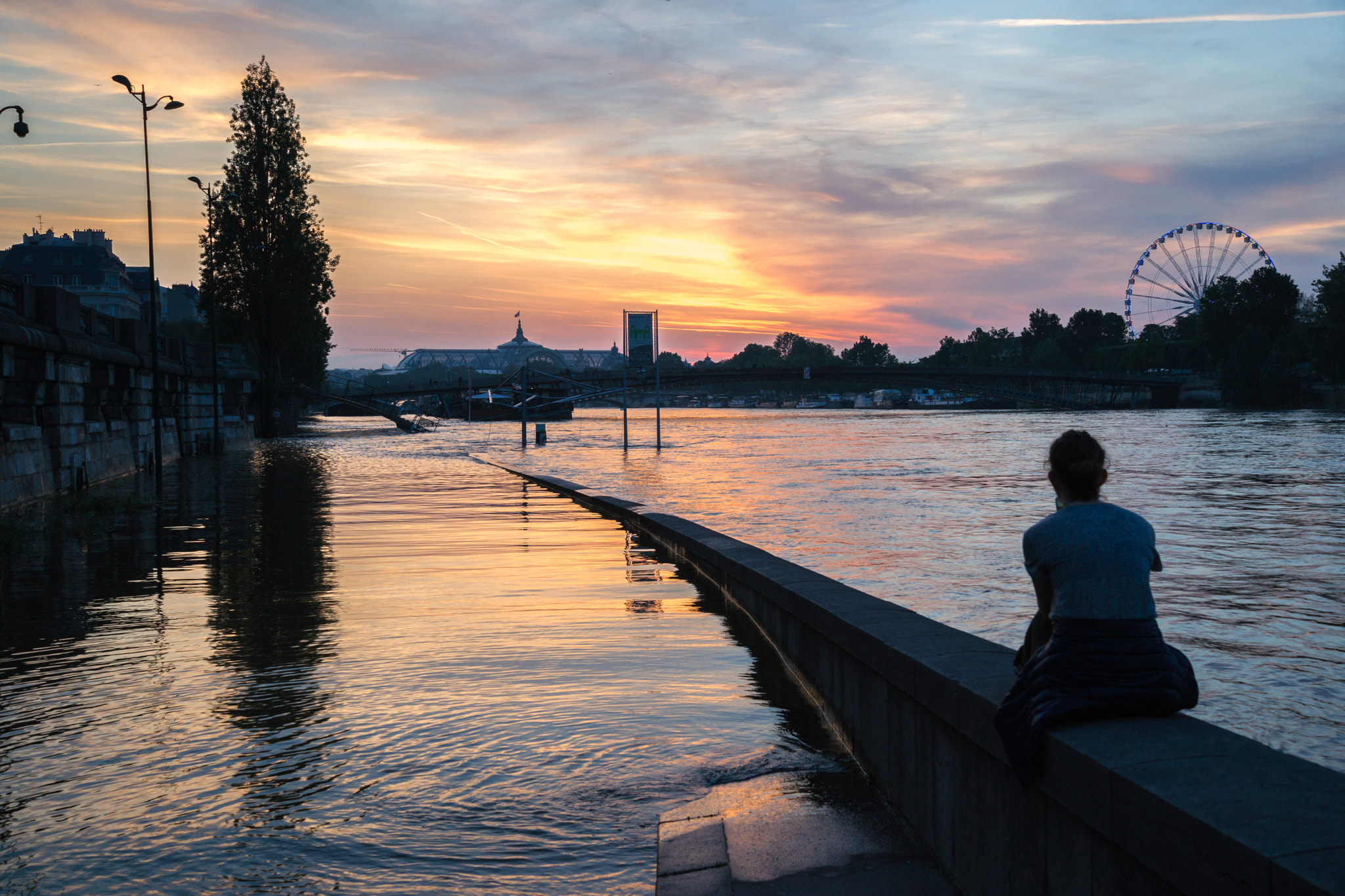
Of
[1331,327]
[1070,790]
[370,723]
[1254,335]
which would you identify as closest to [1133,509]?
[370,723]

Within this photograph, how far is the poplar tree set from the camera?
216ft

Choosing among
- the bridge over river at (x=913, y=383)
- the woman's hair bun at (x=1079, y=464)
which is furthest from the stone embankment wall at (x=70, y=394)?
the bridge over river at (x=913, y=383)

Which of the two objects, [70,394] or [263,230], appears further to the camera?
[263,230]

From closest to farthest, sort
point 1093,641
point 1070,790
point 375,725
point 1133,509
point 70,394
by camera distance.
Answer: point 1070,790 → point 1093,641 → point 375,725 → point 1133,509 → point 70,394

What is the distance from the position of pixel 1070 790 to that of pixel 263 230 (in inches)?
2720

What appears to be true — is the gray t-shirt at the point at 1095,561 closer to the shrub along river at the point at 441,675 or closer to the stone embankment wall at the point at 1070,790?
the stone embankment wall at the point at 1070,790

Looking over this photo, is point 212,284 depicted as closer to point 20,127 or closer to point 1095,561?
point 20,127

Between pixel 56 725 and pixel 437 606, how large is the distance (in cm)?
437

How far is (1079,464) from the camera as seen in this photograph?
14.4ft

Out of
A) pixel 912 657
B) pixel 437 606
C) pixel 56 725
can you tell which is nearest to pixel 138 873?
pixel 56 725

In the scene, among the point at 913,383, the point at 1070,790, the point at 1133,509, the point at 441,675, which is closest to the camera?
the point at 1070,790

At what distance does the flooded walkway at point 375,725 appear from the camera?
4.94m

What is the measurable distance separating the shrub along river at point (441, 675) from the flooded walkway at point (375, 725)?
0.02 metres

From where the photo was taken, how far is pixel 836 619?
21.9ft
